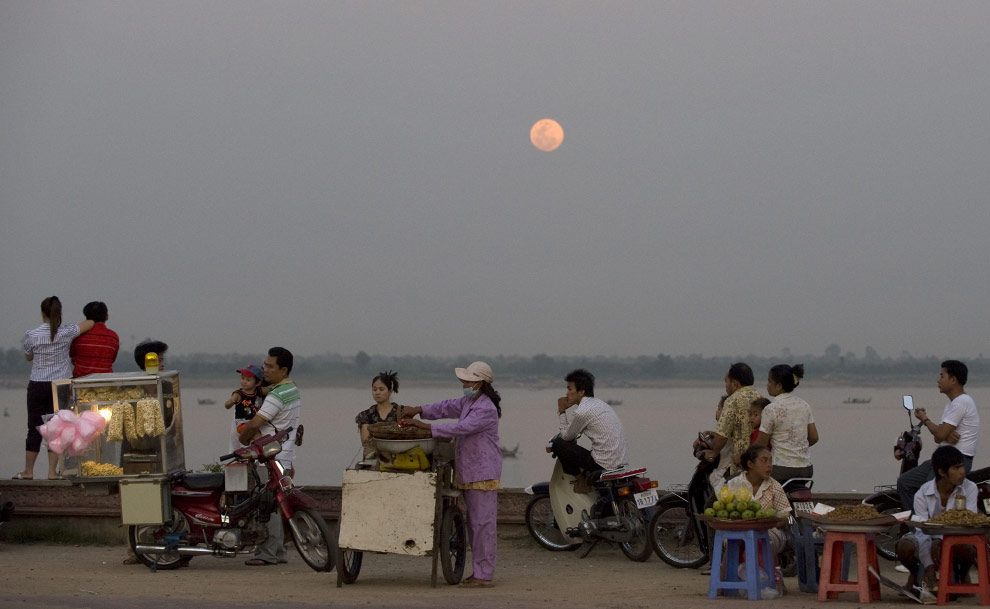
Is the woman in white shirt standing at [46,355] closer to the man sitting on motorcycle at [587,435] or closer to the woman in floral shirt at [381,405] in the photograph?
the woman in floral shirt at [381,405]

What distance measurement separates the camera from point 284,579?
8.79 m

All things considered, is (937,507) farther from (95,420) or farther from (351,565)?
(95,420)

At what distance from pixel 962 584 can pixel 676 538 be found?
259cm

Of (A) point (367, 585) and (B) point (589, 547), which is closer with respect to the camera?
(A) point (367, 585)

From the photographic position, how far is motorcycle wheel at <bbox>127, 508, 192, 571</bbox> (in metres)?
9.19

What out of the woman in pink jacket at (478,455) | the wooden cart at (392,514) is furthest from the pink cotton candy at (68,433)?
the woman in pink jacket at (478,455)

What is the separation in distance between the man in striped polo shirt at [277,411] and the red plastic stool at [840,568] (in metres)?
4.03

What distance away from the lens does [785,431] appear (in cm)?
894

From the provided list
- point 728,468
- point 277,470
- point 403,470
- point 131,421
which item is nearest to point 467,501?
point 403,470

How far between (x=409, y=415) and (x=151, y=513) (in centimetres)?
226

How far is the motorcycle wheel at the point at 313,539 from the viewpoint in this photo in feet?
29.2

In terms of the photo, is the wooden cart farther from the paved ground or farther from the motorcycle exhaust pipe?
the motorcycle exhaust pipe

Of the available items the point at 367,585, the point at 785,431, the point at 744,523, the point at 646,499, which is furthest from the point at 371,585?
the point at 785,431

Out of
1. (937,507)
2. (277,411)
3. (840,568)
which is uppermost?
(277,411)
